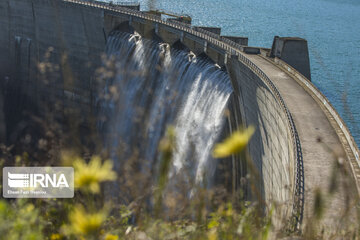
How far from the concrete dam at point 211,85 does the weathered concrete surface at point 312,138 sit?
46mm

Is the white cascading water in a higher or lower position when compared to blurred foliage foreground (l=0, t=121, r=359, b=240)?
lower

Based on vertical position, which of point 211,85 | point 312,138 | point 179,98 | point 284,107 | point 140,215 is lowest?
point 312,138

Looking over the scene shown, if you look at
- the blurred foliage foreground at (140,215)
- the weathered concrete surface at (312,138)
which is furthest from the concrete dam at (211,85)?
the blurred foliage foreground at (140,215)

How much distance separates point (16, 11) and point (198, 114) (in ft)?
86.5

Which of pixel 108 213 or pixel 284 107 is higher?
pixel 108 213

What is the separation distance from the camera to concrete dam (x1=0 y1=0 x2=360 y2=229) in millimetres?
15266

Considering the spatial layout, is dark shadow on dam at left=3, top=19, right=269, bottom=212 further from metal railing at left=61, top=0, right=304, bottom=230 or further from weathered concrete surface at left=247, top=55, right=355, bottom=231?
weathered concrete surface at left=247, top=55, right=355, bottom=231

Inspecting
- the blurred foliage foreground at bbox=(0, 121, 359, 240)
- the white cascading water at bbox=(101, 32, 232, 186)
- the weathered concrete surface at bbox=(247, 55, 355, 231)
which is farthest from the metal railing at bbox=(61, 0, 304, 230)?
the white cascading water at bbox=(101, 32, 232, 186)

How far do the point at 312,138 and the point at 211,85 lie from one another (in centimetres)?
839

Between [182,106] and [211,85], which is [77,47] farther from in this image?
[211,85]

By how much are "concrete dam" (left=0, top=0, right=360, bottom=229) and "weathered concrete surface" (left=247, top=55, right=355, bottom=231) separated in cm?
5

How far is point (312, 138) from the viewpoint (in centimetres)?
1762

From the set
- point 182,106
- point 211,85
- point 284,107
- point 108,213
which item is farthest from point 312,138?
point 108,213

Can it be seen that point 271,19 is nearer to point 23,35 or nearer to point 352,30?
point 352,30
